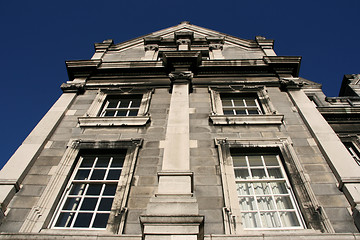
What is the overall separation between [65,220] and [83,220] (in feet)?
→ 1.55

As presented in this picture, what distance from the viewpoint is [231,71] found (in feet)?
40.0

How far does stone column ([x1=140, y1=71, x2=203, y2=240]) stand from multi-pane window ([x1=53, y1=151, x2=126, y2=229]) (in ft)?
5.34

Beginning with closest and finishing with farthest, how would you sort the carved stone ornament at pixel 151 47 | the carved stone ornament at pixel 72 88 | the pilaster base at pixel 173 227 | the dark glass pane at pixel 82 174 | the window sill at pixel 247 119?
the pilaster base at pixel 173 227, the dark glass pane at pixel 82 174, the window sill at pixel 247 119, the carved stone ornament at pixel 72 88, the carved stone ornament at pixel 151 47

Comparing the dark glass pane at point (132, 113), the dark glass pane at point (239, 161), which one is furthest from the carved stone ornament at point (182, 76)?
the dark glass pane at point (239, 161)

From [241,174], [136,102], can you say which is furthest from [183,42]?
[241,174]

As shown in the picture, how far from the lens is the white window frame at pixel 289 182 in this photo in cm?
608

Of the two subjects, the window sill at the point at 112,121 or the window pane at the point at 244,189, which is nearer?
the window pane at the point at 244,189

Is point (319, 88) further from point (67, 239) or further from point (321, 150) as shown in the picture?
point (67, 239)

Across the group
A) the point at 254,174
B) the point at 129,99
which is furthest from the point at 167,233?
the point at 129,99

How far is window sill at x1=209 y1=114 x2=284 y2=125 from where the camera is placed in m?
9.02

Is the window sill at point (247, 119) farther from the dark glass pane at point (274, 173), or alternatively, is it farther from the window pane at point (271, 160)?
the dark glass pane at point (274, 173)

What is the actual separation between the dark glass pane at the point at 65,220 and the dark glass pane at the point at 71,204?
0.22 metres

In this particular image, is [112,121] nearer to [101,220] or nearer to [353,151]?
[101,220]

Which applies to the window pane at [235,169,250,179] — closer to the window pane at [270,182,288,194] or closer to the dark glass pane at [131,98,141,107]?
the window pane at [270,182,288,194]
